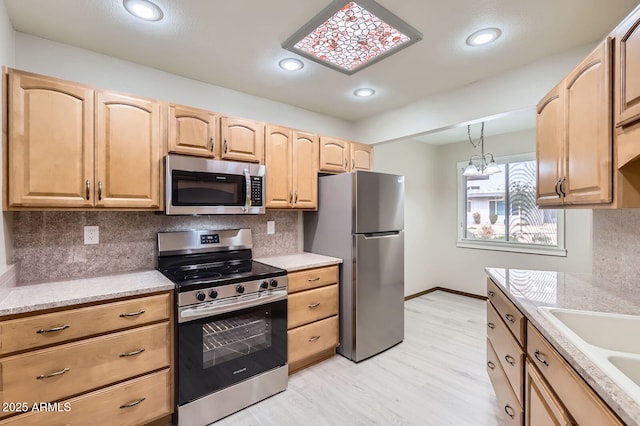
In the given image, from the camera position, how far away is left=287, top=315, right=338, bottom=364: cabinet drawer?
100 inches

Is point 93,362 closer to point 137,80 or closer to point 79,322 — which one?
point 79,322

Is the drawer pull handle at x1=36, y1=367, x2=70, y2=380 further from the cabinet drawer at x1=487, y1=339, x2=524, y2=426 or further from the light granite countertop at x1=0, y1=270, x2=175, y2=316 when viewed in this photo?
the cabinet drawer at x1=487, y1=339, x2=524, y2=426

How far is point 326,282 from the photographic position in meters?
2.78

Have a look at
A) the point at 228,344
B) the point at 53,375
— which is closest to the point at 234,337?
the point at 228,344

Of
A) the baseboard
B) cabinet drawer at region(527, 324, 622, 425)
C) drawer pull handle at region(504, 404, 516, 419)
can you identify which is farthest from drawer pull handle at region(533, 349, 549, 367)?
the baseboard

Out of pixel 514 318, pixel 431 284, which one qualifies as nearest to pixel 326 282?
pixel 514 318

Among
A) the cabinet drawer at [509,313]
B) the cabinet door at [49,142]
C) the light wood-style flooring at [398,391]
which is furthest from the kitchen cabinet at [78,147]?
the cabinet drawer at [509,313]

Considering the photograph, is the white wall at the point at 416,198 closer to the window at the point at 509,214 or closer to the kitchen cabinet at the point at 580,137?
the window at the point at 509,214

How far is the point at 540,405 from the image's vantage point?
4.09 ft

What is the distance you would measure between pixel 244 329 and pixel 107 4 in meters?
2.16

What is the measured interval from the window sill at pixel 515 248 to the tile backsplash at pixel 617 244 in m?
2.27

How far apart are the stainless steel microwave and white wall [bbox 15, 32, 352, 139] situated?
2.24ft

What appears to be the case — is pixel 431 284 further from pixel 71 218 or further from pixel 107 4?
pixel 107 4

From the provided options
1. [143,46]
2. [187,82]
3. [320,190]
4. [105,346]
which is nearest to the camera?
[105,346]
